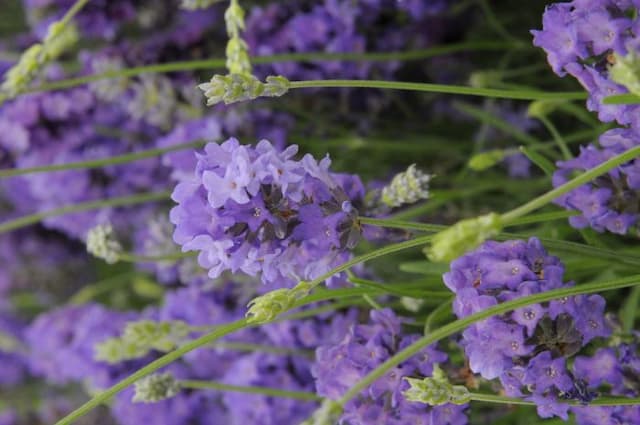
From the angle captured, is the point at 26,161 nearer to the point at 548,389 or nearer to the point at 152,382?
the point at 152,382

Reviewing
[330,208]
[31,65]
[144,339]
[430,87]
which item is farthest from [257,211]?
[31,65]

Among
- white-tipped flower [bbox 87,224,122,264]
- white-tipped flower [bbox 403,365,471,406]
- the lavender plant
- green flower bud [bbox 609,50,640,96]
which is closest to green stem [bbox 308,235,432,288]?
the lavender plant

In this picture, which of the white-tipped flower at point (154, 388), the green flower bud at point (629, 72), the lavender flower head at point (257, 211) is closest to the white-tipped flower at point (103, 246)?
the white-tipped flower at point (154, 388)

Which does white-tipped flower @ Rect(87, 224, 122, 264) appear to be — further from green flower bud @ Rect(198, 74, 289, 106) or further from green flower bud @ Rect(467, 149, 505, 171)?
green flower bud @ Rect(467, 149, 505, 171)

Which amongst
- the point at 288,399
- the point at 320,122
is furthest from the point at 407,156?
the point at 288,399

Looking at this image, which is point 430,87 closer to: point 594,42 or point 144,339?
point 594,42

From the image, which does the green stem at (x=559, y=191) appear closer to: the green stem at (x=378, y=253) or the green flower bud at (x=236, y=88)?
the green stem at (x=378, y=253)
